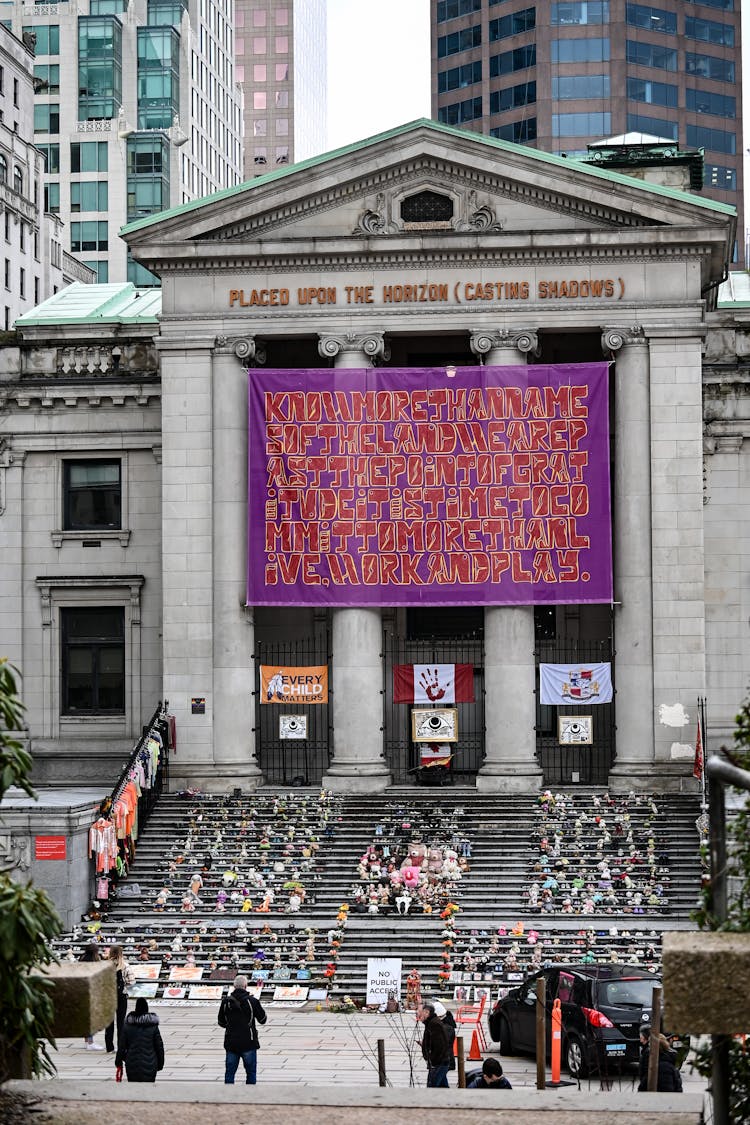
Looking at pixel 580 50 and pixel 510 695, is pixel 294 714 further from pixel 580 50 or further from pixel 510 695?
pixel 580 50

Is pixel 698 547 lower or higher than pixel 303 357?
lower

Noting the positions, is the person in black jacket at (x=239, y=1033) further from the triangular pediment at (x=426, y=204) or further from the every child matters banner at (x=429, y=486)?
the triangular pediment at (x=426, y=204)

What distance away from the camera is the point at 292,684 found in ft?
177

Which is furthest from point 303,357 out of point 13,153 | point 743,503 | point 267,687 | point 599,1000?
point 13,153

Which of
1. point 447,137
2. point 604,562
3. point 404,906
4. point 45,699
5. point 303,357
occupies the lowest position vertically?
point 404,906

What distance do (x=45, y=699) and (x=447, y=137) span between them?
21.7 m

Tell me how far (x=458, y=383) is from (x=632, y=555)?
22.9ft

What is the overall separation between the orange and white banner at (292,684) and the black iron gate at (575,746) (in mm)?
6602

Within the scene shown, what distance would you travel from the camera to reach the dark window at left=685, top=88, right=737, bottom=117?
13662 centimetres

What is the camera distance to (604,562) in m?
52.2

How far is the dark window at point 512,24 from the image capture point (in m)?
134

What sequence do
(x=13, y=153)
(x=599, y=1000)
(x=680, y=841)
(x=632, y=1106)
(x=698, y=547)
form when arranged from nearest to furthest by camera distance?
1. (x=632, y=1106)
2. (x=599, y=1000)
3. (x=680, y=841)
4. (x=698, y=547)
5. (x=13, y=153)

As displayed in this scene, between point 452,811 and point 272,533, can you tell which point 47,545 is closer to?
point 272,533

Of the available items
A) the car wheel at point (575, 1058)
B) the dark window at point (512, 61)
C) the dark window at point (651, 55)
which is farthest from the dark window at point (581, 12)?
the car wheel at point (575, 1058)
